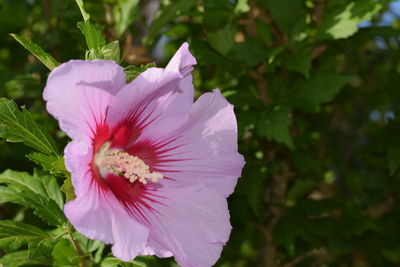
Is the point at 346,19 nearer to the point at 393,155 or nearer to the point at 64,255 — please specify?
the point at 393,155

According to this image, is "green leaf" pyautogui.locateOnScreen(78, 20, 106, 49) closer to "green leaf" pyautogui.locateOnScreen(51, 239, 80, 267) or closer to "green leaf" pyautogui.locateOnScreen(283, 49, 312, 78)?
"green leaf" pyautogui.locateOnScreen(51, 239, 80, 267)

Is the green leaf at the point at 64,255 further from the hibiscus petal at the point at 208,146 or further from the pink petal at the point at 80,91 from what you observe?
the pink petal at the point at 80,91

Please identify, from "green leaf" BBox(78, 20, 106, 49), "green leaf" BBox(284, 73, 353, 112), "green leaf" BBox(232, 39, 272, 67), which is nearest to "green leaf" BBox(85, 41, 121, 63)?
"green leaf" BBox(78, 20, 106, 49)

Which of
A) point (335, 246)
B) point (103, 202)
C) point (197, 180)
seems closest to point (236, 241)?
point (335, 246)

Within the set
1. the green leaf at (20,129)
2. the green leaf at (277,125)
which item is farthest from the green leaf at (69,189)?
the green leaf at (277,125)

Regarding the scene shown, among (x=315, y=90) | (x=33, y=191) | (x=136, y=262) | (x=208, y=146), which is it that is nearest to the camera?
(x=208, y=146)

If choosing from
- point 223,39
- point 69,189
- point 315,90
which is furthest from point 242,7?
point 69,189

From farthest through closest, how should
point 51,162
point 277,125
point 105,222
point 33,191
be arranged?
1. point 277,125
2. point 33,191
3. point 51,162
4. point 105,222
